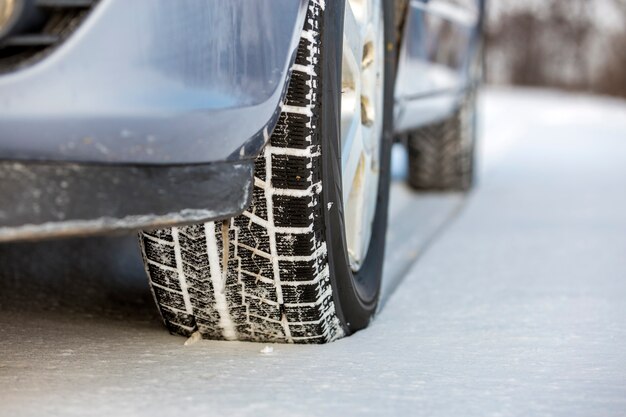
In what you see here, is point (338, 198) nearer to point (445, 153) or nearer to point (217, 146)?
point (217, 146)

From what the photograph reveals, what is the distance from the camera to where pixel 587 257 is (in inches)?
107

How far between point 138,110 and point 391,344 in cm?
77

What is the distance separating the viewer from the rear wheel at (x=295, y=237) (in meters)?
1.48

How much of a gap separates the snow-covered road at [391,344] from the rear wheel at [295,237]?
0.20 ft

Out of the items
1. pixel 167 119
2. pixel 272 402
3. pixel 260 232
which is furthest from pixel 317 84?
pixel 272 402

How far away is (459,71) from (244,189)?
2.93m

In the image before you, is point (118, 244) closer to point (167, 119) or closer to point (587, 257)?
point (587, 257)

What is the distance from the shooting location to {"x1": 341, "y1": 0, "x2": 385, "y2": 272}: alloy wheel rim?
1739mm

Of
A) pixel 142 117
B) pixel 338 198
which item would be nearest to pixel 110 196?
pixel 142 117

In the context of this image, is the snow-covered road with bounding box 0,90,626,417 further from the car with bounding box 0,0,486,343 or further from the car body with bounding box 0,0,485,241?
the car body with bounding box 0,0,485,241

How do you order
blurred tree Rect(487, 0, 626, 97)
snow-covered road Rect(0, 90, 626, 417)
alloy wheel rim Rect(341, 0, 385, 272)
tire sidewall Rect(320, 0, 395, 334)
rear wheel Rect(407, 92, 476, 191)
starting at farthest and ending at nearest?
1. blurred tree Rect(487, 0, 626, 97)
2. rear wheel Rect(407, 92, 476, 191)
3. alloy wheel rim Rect(341, 0, 385, 272)
4. tire sidewall Rect(320, 0, 395, 334)
5. snow-covered road Rect(0, 90, 626, 417)

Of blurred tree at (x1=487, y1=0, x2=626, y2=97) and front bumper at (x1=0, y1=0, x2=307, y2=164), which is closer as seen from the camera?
front bumper at (x1=0, y1=0, x2=307, y2=164)

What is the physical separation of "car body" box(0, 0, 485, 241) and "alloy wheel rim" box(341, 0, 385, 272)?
1.11 feet

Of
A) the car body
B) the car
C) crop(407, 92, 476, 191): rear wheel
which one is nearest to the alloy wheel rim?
the car
